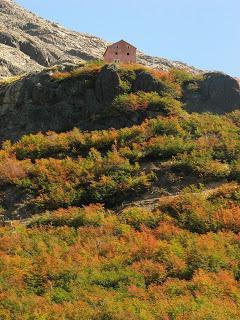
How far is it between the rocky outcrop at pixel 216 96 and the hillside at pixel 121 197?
9cm

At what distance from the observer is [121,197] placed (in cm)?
2398

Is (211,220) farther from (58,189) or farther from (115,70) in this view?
(115,70)

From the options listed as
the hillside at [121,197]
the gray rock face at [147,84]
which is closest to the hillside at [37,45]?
the gray rock face at [147,84]

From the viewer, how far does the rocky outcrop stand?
3666cm

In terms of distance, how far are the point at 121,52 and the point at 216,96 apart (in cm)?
3628

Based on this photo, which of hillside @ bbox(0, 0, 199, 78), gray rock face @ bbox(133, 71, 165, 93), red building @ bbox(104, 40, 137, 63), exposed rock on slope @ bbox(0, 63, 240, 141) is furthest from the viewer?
hillside @ bbox(0, 0, 199, 78)

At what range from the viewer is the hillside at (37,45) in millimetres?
90500

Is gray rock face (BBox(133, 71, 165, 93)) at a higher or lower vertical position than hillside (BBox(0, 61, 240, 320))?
higher

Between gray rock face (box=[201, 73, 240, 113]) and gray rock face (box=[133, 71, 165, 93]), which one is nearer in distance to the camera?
gray rock face (box=[133, 71, 165, 93])

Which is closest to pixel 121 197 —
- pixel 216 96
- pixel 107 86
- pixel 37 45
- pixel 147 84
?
pixel 107 86

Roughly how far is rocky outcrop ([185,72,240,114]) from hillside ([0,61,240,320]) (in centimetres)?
9

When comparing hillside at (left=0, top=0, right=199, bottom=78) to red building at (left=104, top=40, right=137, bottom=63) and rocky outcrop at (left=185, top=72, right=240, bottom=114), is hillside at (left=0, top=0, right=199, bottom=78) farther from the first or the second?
rocky outcrop at (left=185, top=72, right=240, bottom=114)

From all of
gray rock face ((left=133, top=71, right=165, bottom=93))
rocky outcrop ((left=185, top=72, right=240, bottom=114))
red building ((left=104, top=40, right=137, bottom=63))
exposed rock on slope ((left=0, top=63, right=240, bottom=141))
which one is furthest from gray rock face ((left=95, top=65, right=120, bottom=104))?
red building ((left=104, top=40, right=137, bottom=63))

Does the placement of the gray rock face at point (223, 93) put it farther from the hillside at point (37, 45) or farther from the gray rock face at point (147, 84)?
the hillside at point (37, 45)
